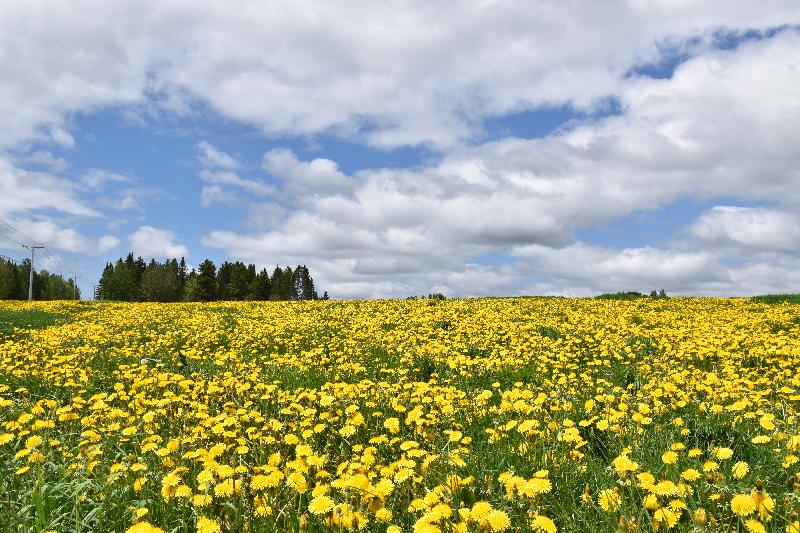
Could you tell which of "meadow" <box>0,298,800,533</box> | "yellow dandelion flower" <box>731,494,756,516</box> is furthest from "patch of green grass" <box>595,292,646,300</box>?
"yellow dandelion flower" <box>731,494,756,516</box>

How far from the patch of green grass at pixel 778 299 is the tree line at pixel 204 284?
70692mm

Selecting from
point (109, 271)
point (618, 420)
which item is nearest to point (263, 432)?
point (618, 420)

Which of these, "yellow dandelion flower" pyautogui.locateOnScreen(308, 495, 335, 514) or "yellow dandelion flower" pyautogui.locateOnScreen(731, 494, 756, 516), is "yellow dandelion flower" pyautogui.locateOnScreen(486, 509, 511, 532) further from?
"yellow dandelion flower" pyautogui.locateOnScreen(731, 494, 756, 516)

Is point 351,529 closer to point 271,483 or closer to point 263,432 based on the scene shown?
point 271,483

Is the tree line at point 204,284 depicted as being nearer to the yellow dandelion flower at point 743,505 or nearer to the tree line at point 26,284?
the tree line at point 26,284

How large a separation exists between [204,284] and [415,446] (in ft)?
314

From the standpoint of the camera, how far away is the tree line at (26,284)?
3999 inches

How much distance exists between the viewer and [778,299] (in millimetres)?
25531

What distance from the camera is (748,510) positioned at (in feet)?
9.26

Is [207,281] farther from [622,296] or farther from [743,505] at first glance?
[743,505]

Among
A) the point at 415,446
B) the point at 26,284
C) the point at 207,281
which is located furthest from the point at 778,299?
the point at 26,284

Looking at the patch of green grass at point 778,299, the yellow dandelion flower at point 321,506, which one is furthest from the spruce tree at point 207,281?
the yellow dandelion flower at point 321,506

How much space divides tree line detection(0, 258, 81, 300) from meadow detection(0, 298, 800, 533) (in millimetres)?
112119

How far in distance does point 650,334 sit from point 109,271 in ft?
452
